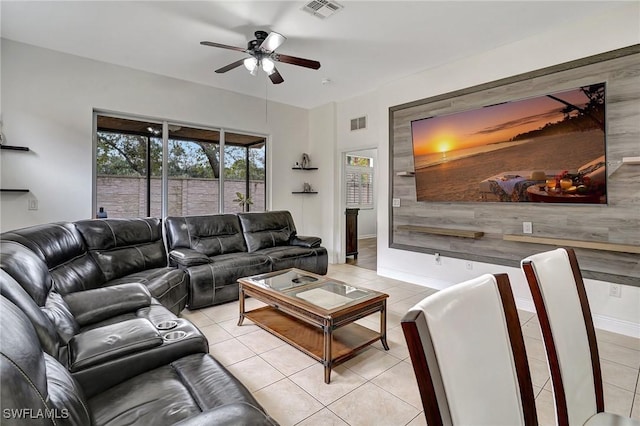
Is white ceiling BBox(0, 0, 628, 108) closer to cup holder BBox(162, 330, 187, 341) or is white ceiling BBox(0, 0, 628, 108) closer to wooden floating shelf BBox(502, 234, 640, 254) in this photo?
wooden floating shelf BBox(502, 234, 640, 254)

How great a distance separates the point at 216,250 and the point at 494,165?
11.8ft

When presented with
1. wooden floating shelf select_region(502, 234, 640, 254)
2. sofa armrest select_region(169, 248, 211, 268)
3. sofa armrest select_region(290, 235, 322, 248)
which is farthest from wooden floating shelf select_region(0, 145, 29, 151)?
wooden floating shelf select_region(502, 234, 640, 254)

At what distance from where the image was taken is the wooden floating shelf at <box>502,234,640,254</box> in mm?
2785

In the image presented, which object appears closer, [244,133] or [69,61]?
[69,61]

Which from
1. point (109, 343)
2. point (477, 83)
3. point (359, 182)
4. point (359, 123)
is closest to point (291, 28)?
point (477, 83)

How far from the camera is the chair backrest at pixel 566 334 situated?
42.6 inches

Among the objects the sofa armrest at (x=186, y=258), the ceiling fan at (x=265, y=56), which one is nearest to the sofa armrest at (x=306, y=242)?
the sofa armrest at (x=186, y=258)

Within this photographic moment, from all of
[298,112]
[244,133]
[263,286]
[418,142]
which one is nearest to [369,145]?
[418,142]

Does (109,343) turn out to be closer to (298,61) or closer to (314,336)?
(314,336)

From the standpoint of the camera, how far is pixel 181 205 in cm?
501

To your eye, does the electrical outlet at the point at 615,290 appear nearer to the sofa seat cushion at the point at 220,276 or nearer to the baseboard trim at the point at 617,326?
the baseboard trim at the point at 617,326

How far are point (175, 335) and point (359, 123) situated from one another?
463 centimetres

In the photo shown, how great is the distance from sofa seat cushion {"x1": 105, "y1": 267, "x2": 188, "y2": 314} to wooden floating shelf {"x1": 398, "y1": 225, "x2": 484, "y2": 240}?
2987mm

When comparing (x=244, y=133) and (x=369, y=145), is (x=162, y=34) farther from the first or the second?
(x=369, y=145)
